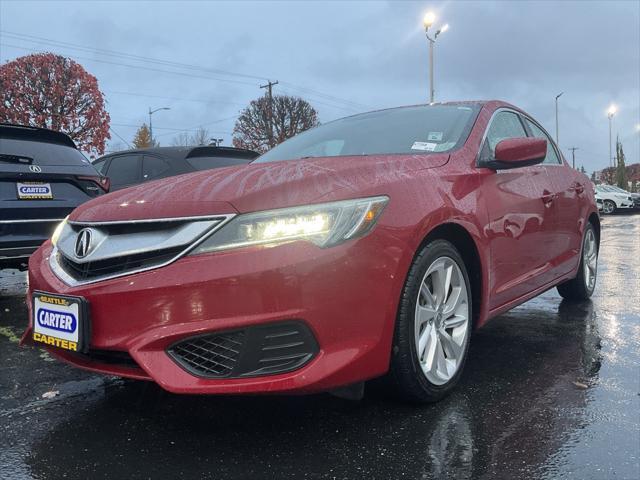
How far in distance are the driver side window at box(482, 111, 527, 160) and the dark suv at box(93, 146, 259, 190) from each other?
328 centimetres

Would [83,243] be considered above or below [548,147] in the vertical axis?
below

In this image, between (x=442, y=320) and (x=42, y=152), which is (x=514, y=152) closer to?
(x=442, y=320)

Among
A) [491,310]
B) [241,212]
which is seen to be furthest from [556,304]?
[241,212]

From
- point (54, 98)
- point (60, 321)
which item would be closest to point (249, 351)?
point (60, 321)

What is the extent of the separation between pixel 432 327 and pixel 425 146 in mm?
1004

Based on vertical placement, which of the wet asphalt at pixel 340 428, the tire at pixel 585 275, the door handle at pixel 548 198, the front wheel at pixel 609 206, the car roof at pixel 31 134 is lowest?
the wet asphalt at pixel 340 428

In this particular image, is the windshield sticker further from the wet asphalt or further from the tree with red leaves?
the tree with red leaves

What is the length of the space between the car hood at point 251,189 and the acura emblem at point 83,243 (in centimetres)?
7

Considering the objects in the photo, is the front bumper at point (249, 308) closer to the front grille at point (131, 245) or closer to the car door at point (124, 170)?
the front grille at point (131, 245)

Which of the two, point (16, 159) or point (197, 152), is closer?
point (16, 159)

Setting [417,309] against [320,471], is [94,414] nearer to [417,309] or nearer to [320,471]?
[320,471]

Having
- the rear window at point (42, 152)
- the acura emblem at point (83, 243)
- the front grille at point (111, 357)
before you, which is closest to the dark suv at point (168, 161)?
the rear window at point (42, 152)

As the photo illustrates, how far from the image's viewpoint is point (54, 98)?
24719mm

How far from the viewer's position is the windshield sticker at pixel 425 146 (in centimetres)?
307
